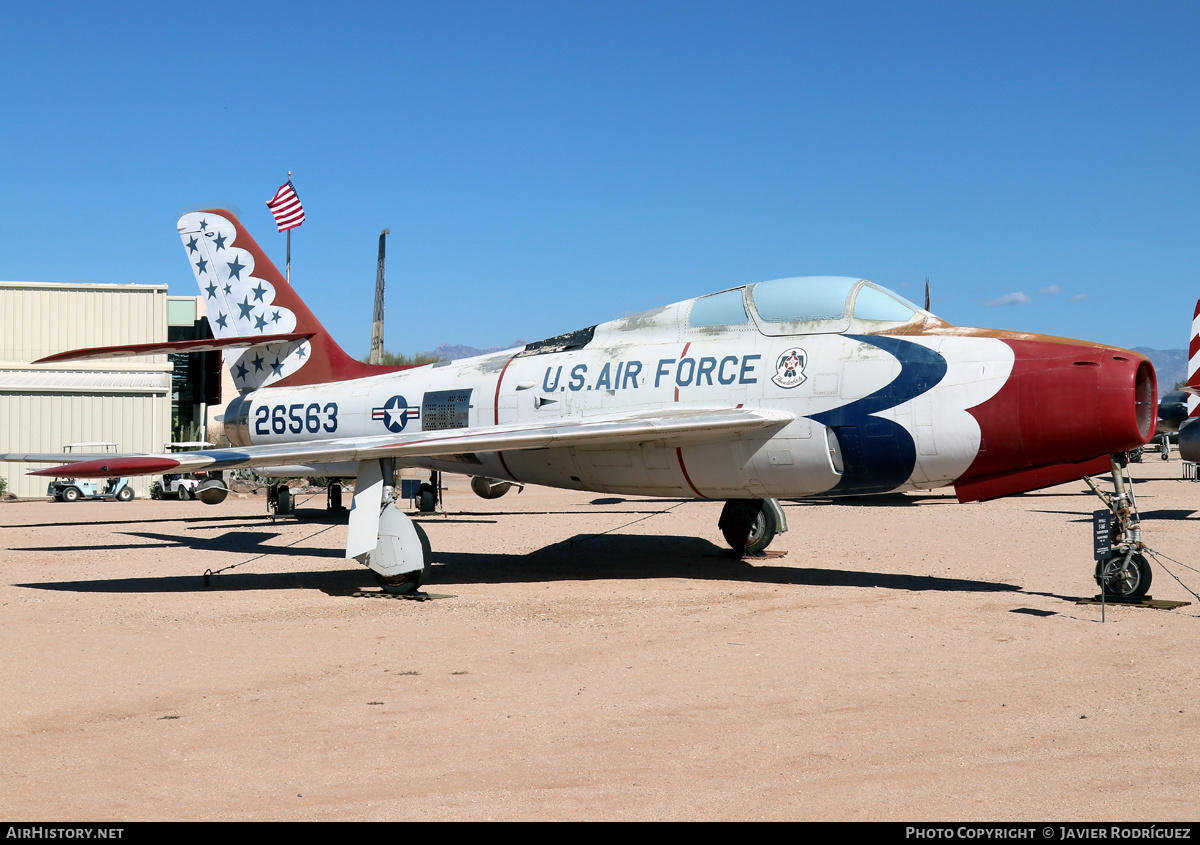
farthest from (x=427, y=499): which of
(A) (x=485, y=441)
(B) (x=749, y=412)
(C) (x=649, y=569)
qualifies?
(B) (x=749, y=412)

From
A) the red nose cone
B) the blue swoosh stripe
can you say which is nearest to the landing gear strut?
the red nose cone

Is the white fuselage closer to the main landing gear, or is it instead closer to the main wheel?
the main wheel

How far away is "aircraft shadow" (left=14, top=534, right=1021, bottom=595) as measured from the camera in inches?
491

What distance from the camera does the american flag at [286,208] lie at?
132 ft

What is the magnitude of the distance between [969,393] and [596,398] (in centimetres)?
465

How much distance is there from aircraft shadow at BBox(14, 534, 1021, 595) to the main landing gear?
0.26 meters

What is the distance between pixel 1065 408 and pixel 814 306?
10.3 ft

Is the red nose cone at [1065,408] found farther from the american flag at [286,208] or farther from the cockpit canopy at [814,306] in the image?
the american flag at [286,208]

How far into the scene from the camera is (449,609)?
1098cm

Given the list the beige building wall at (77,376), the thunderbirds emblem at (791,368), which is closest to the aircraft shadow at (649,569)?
the thunderbirds emblem at (791,368)

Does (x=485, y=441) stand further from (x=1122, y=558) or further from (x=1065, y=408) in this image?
(x=1122, y=558)

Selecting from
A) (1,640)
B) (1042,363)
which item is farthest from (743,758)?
(1,640)

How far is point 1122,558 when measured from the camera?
33.7 ft

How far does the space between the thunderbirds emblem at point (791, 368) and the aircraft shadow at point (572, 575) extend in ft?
8.73
